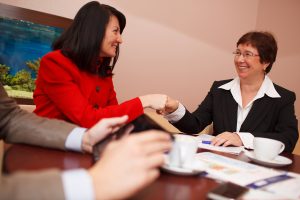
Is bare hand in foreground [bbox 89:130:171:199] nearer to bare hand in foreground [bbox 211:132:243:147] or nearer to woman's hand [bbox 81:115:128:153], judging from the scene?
woman's hand [bbox 81:115:128:153]

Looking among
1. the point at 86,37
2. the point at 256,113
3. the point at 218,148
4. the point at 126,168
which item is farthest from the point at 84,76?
the point at 256,113

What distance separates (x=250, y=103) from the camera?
192 centimetres

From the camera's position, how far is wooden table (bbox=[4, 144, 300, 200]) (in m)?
0.67

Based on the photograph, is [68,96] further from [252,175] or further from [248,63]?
[248,63]

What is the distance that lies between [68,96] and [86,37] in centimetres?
35

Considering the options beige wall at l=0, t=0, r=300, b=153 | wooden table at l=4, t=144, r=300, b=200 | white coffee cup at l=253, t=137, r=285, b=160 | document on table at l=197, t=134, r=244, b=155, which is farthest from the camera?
beige wall at l=0, t=0, r=300, b=153

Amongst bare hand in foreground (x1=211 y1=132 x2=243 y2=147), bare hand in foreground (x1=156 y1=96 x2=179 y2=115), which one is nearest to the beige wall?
bare hand in foreground (x1=156 y1=96 x2=179 y2=115)

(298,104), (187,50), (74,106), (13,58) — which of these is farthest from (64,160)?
(298,104)

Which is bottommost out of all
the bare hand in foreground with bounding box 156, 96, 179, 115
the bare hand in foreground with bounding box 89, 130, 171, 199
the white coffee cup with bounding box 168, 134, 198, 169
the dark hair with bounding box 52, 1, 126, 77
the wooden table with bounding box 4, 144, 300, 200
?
the bare hand in foreground with bounding box 156, 96, 179, 115

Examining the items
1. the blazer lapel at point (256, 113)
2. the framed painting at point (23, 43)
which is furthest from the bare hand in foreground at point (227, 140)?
the framed painting at point (23, 43)

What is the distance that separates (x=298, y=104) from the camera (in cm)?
296

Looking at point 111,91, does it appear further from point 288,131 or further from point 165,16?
point 165,16

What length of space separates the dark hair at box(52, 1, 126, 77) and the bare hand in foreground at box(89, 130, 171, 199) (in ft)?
3.05

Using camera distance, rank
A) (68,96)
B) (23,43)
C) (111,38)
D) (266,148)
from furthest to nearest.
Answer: (23,43)
(111,38)
(68,96)
(266,148)
